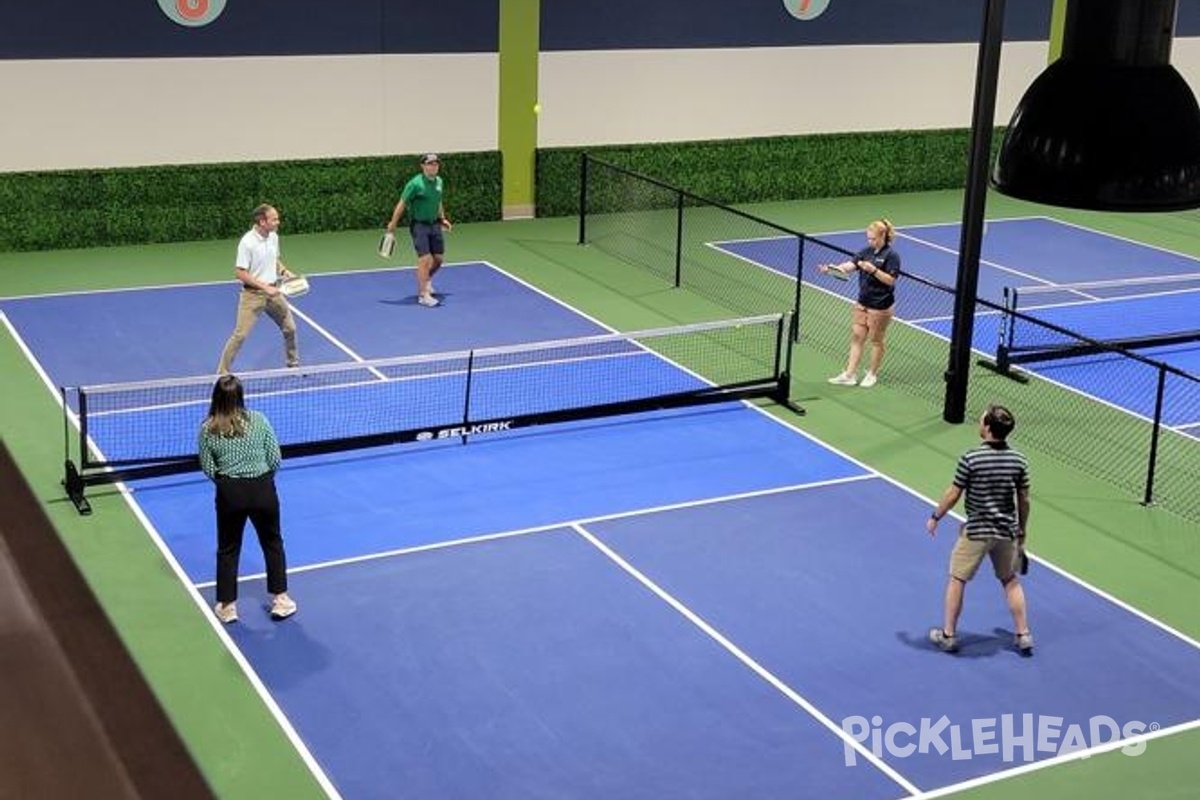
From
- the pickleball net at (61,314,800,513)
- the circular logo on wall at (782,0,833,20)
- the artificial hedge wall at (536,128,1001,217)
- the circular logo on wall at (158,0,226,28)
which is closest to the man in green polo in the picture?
the pickleball net at (61,314,800,513)

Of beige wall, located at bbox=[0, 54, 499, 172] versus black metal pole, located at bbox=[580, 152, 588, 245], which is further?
black metal pole, located at bbox=[580, 152, 588, 245]

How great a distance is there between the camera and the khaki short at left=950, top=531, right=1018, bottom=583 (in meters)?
10.4

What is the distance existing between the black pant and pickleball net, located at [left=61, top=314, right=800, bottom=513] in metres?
2.45

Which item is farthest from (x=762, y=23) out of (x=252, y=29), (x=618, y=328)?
(x=618, y=328)

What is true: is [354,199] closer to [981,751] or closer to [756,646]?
[756,646]

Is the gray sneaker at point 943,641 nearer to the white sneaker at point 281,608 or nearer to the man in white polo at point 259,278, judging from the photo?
the white sneaker at point 281,608

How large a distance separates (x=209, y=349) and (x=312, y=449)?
406 centimetres

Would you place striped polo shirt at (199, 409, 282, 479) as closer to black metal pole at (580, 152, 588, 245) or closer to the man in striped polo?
the man in striped polo

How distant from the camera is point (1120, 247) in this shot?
24.6 metres

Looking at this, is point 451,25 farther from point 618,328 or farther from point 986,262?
point 986,262

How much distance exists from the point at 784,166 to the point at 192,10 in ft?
34.6

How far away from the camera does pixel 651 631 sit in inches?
438

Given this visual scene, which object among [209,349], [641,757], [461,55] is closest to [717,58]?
[461,55]

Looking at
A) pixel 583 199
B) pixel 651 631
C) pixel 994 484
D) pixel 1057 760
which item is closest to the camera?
pixel 1057 760
